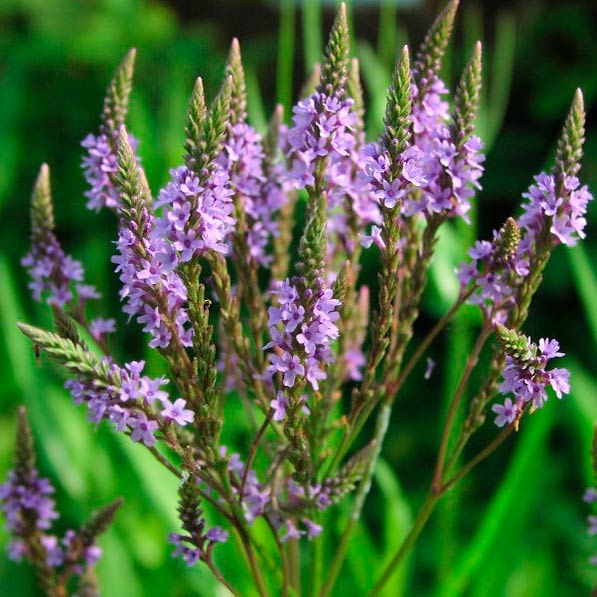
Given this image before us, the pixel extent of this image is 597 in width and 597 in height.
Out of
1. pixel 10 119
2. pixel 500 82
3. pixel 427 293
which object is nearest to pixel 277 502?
pixel 427 293

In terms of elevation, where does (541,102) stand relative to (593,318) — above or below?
above

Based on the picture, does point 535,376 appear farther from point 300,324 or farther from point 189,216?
point 189,216

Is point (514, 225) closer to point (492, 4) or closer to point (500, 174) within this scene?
point (500, 174)

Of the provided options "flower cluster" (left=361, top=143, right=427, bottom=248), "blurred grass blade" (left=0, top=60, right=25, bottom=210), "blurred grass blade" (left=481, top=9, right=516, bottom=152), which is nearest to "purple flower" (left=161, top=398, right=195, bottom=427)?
"flower cluster" (left=361, top=143, right=427, bottom=248)

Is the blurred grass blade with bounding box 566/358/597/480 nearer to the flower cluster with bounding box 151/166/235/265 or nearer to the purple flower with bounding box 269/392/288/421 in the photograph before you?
the purple flower with bounding box 269/392/288/421

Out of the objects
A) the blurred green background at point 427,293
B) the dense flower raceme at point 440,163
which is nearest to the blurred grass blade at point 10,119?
the blurred green background at point 427,293

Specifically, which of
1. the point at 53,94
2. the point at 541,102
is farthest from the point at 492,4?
the point at 53,94
